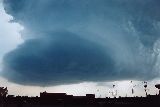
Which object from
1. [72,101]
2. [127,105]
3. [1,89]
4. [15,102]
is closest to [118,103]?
[127,105]

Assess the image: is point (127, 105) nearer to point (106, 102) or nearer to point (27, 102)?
point (106, 102)

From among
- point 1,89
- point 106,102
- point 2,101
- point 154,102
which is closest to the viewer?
point 154,102

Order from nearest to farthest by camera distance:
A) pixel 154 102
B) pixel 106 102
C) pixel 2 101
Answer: pixel 154 102 → pixel 106 102 → pixel 2 101

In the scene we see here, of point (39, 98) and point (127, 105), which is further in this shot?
point (39, 98)

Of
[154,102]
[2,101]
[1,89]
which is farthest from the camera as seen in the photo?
[1,89]

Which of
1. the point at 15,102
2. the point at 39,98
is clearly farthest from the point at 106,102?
the point at 15,102

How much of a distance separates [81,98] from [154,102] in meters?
13.7

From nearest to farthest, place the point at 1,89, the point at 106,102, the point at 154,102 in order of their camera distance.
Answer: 1. the point at 154,102
2. the point at 106,102
3. the point at 1,89

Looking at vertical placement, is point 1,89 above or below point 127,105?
above

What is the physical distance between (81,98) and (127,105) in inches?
355

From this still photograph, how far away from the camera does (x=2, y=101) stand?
57844 mm

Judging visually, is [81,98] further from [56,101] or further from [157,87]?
[157,87]

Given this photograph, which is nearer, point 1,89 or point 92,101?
point 92,101

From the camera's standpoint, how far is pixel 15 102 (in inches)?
2260
